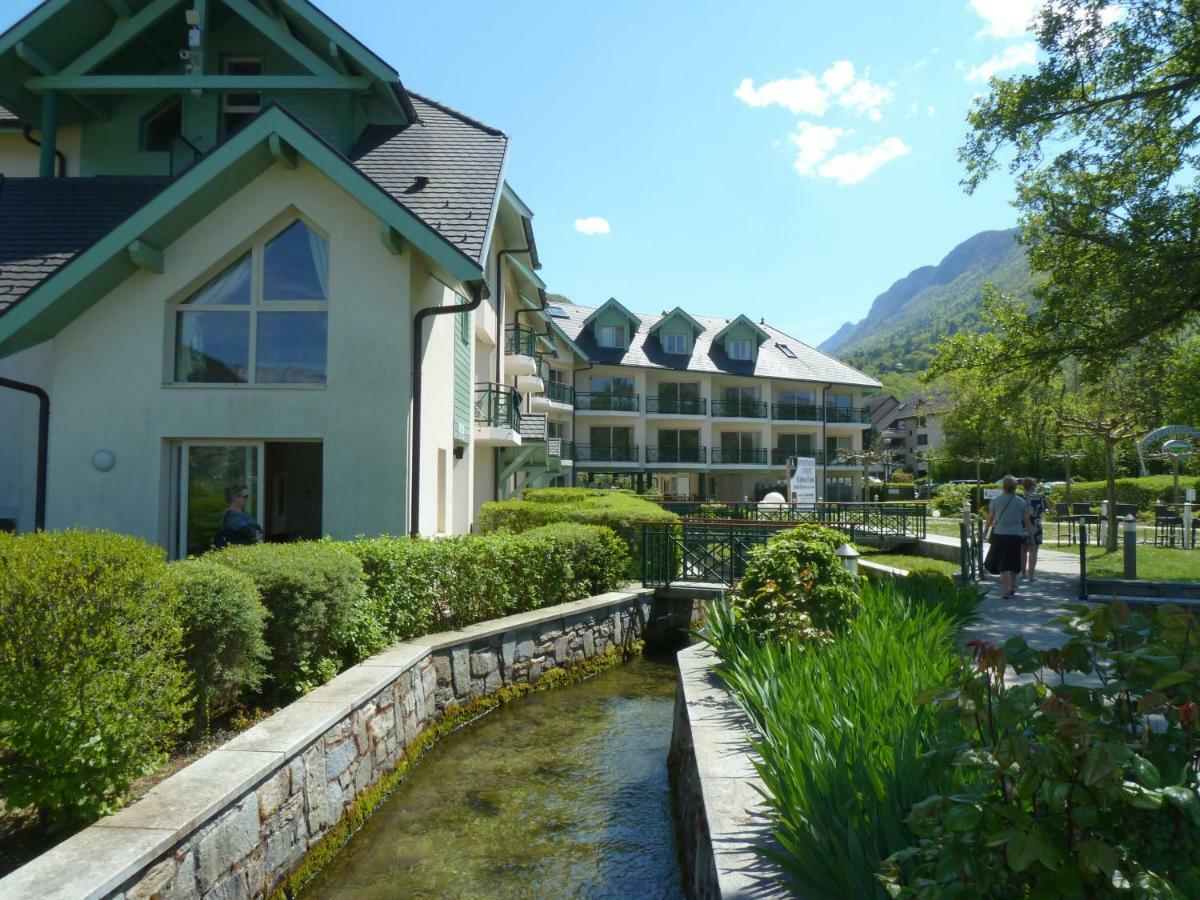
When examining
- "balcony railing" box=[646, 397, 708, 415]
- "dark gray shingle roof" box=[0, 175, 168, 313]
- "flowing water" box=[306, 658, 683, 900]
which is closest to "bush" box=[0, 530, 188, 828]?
"flowing water" box=[306, 658, 683, 900]

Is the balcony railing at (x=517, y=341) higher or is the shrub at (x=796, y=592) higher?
the balcony railing at (x=517, y=341)

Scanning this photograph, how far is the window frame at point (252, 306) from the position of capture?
10891mm

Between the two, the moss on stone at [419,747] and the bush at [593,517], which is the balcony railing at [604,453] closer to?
the bush at [593,517]

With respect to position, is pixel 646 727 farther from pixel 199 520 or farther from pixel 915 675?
pixel 199 520

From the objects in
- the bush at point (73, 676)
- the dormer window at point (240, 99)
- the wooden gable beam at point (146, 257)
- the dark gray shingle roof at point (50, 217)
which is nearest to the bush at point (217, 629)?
the bush at point (73, 676)

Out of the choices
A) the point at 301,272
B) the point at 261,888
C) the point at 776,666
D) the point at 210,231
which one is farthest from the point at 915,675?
the point at 210,231

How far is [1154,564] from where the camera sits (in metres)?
14.5

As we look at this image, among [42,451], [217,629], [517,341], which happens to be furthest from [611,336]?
[217,629]

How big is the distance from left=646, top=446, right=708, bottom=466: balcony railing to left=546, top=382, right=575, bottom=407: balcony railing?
6.34 m

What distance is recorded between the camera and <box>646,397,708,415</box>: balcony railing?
46.4 m

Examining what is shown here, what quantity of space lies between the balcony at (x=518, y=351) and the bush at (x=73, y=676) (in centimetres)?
1937

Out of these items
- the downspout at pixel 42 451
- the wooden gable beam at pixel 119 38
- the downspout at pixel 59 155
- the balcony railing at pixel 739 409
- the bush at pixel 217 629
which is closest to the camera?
the bush at pixel 217 629

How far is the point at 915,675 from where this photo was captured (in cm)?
464

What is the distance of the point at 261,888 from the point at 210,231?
8836mm
